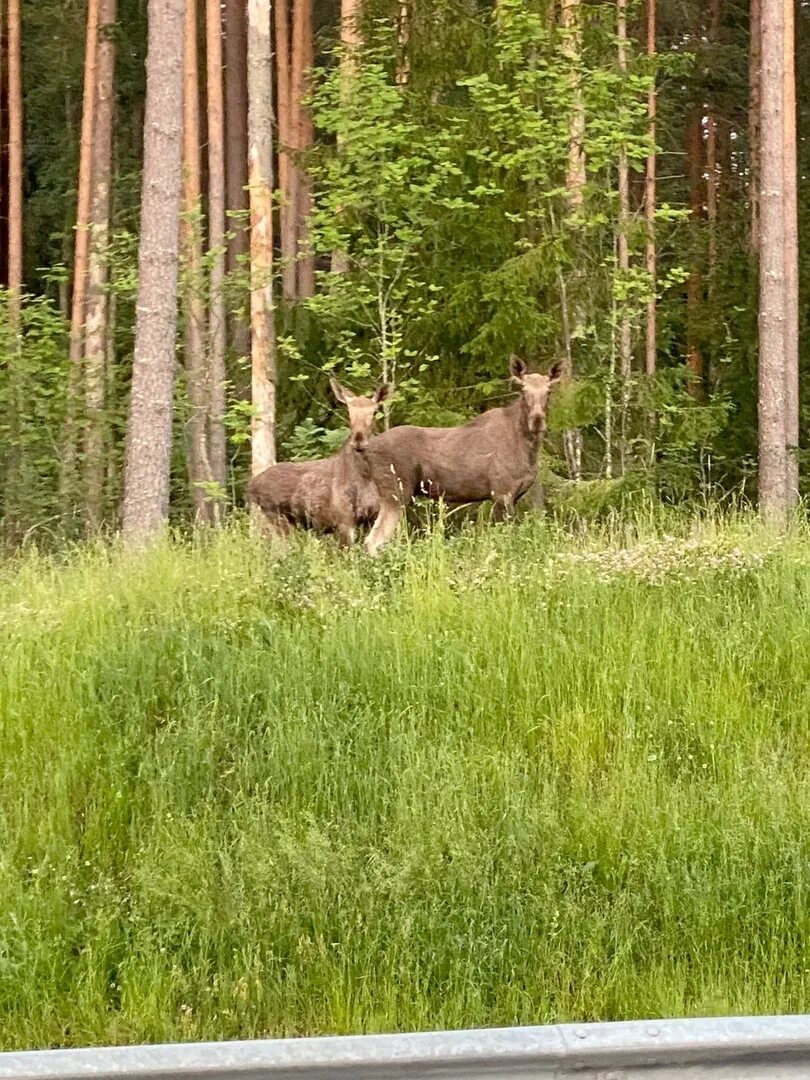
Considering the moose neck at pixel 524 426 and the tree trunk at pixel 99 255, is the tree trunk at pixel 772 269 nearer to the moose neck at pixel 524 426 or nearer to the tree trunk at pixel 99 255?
the moose neck at pixel 524 426

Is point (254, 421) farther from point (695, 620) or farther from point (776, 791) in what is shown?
point (776, 791)

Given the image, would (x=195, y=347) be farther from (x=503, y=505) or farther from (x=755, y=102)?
(x=755, y=102)

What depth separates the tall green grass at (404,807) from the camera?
4684 mm

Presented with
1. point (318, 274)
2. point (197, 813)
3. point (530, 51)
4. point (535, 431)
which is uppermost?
point (530, 51)

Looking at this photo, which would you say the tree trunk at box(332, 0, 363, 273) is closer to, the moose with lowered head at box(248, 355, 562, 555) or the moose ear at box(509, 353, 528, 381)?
the moose with lowered head at box(248, 355, 562, 555)

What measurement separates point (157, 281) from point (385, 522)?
12.0 ft

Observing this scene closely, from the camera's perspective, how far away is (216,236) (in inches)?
809

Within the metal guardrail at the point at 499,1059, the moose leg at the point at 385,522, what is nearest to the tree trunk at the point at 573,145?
the moose leg at the point at 385,522

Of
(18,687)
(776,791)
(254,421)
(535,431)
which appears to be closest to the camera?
(776,791)

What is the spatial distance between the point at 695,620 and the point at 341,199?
10.0 meters

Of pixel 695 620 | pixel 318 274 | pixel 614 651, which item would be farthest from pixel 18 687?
pixel 318 274

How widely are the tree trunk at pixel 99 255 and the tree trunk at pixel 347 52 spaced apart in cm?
334

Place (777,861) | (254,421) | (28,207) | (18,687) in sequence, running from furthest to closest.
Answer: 1. (28,207)
2. (254,421)
3. (18,687)
4. (777,861)

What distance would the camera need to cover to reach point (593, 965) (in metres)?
4.78
